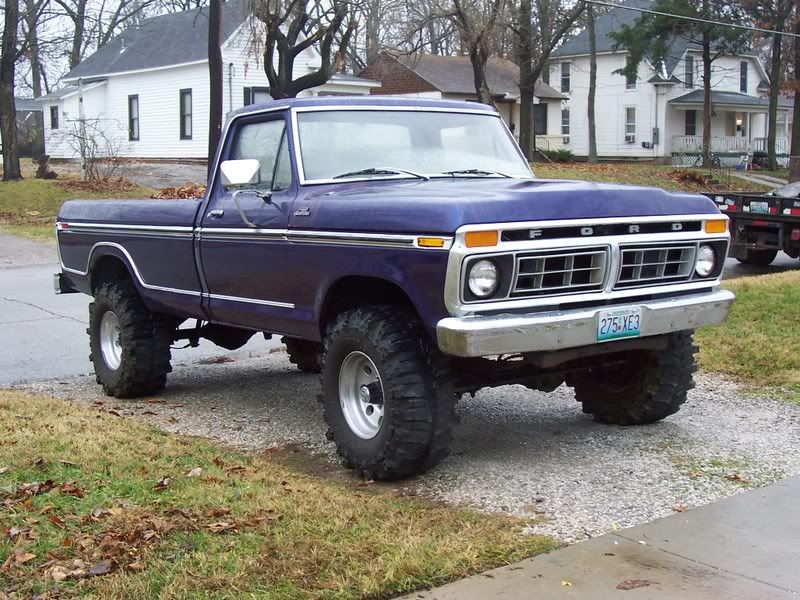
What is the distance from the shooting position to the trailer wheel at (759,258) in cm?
1745

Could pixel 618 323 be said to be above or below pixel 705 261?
below

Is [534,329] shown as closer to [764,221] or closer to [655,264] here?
[655,264]

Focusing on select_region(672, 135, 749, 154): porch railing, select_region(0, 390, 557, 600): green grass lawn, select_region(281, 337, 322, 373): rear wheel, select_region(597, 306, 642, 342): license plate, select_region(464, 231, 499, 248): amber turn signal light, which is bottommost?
select_region(0, 390, 557, 600): green grass lawn

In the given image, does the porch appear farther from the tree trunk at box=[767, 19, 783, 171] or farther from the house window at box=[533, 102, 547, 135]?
the house window at box=[533, 102, 547, 135]

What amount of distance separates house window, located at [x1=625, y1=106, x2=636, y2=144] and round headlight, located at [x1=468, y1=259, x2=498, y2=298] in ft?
167

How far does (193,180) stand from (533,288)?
2913 cm

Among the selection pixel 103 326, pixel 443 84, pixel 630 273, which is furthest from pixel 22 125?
pixel 630 273

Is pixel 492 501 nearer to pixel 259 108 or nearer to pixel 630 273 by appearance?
pixel 630 273

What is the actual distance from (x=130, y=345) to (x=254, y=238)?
1.97 metres

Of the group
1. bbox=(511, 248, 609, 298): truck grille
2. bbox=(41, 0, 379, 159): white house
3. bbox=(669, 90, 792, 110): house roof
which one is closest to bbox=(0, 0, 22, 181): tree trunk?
bbox=(41, 0, 379, 159): white house

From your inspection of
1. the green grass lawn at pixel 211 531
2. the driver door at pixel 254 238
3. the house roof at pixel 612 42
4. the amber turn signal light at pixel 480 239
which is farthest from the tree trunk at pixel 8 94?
the house roof at pixel 612 42

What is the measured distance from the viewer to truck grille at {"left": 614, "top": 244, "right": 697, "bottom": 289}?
5.95 m

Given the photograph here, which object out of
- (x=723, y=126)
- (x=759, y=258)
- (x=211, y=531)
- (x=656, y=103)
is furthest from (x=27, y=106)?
(x=211, y=531)

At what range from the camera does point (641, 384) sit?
6883mm
